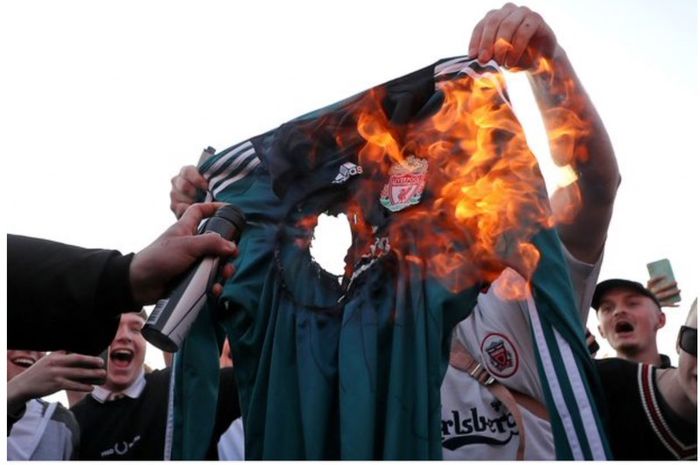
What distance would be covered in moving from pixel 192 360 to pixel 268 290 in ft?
1.07

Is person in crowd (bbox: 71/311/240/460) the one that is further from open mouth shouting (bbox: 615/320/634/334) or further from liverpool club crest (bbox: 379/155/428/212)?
open mouth shouting (bbox: 615/320/634/334)

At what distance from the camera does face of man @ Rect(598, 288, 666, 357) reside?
378 cm

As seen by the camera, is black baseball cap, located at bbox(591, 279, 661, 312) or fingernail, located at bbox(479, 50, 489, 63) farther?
black baseball cap, located at bbox(591, 279, 661, 312)

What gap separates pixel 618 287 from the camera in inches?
159

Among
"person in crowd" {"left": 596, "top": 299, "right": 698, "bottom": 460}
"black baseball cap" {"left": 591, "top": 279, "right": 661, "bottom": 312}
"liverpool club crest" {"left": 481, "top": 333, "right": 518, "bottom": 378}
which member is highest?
"black baseball cap" {"left": 591, "top": 279, "right": 661, "bottom": 312}

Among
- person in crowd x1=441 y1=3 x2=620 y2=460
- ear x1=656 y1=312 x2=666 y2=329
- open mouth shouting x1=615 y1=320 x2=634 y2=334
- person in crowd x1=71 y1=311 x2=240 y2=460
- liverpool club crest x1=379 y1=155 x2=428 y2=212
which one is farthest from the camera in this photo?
ear x1=656 y1=312 x2=666 y2=329

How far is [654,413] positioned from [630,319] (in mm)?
1882

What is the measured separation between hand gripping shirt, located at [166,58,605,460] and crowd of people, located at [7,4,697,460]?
0.11m

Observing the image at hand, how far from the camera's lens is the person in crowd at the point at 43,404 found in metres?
2.85

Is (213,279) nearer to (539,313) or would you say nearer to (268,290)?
(268,290)

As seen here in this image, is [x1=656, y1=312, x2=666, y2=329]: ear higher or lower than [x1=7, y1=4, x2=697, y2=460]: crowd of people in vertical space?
higher

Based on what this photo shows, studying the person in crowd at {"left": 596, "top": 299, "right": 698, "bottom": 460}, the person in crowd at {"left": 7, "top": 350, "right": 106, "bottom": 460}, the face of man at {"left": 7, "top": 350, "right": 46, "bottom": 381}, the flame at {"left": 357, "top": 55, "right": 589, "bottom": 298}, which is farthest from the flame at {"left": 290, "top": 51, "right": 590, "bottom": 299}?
the face of man at {"left": 7, "top": 350, "right": 46, "bottom": 381}

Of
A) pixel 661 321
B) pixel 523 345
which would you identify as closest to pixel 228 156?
pixel 523 345

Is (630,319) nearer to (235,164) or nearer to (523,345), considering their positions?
(523,345)
